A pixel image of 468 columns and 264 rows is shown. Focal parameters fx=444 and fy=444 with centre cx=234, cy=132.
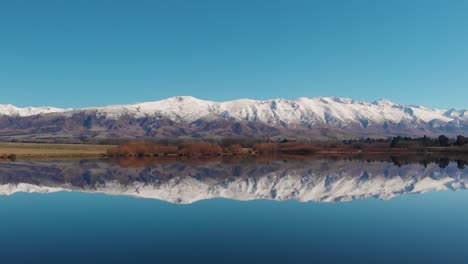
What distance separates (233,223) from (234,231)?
2345 millimetres

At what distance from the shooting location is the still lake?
19.0m

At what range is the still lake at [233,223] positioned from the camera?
19016 millimetres

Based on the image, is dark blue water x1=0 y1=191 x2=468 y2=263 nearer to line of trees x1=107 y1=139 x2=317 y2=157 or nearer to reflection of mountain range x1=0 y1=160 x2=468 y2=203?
reflection of mountain range x1=0 y1=160 x2=468 y2=203

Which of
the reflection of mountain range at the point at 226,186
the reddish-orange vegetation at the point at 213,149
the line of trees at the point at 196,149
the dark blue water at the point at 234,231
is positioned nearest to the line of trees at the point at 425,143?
the reddish-orange vegetation at the point at 213,149

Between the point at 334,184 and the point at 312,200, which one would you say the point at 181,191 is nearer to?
the point at 312,200

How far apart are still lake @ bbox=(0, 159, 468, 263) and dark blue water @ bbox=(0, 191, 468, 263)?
0.05m

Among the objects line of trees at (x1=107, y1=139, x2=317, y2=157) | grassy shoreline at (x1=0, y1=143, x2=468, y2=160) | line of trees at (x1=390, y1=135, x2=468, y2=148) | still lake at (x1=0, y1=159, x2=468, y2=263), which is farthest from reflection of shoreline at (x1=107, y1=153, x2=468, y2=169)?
line of trees at (x1=390, y1=135, x2=468, y2=148)

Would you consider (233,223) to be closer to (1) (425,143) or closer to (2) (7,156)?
(2) (7,156)

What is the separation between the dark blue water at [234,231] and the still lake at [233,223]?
50 millimetres

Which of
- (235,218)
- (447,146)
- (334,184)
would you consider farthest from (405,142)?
(235,218)

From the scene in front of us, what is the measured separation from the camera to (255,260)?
18.0 meters

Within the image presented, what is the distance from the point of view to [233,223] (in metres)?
26.3

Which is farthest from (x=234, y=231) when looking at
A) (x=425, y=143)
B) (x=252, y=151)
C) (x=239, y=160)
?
(x=425, y=143)

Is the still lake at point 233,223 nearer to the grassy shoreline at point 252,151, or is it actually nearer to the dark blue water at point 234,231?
the dark blue water at point 234,231
